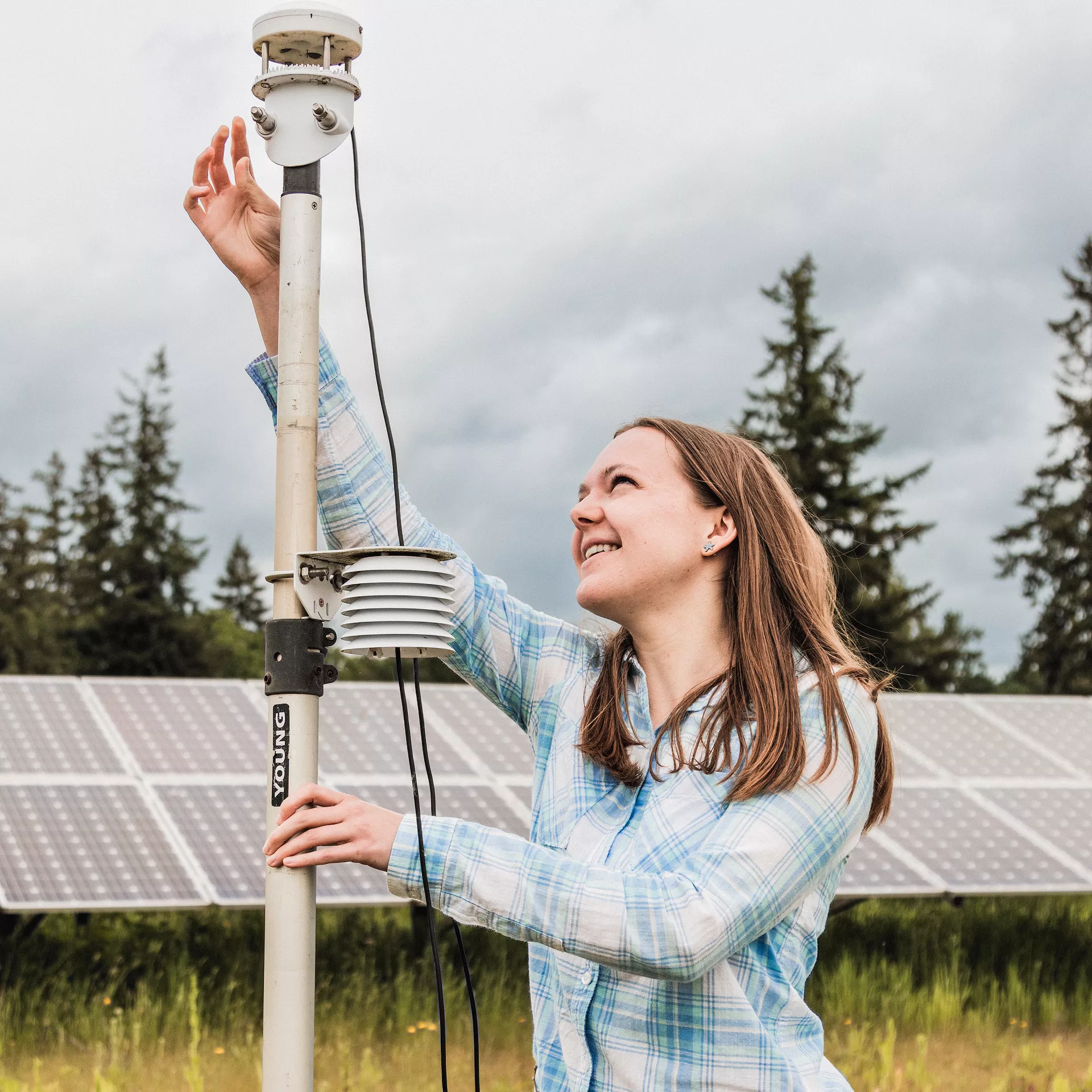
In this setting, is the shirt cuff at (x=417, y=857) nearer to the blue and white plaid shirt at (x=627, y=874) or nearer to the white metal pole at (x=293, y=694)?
the blue and white plaid shirt at (x=627, y=874)

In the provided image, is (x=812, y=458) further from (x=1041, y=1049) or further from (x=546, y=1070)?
(x=546, y=1070)

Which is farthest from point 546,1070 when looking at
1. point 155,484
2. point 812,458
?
point 155,484

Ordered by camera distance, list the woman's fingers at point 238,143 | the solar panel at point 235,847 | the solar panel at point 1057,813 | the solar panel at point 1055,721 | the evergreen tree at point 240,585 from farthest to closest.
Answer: the evergreen tree at point 240,585, the solar panel at point 1055,721, the solar panel at point 1057,813, the solar panel at point 235,847, the woman's fingers at point 238,143

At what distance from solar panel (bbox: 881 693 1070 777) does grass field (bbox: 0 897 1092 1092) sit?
3.13 feet

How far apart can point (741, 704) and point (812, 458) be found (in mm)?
29842

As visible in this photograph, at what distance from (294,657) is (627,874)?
623 mm

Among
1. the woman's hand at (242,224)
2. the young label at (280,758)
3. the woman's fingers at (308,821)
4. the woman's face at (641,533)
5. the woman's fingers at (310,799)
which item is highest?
the woman's hand at (242,224)

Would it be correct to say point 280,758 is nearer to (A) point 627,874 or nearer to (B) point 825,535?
(A) point 627,874

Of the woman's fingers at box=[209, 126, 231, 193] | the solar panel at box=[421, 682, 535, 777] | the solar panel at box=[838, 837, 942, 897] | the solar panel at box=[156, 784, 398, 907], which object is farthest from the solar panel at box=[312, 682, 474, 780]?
the woman's fingers at box=[209, 126, 231, 193]

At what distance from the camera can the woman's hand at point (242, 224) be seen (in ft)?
8.11

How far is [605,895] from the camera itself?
6.72 ft

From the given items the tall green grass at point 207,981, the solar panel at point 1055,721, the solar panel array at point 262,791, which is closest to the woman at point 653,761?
the solar panel array at point 262,791

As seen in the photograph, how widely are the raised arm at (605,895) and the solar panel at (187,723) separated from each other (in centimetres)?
495

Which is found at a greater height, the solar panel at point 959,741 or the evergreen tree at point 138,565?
the evergreen tree at point 138,565
